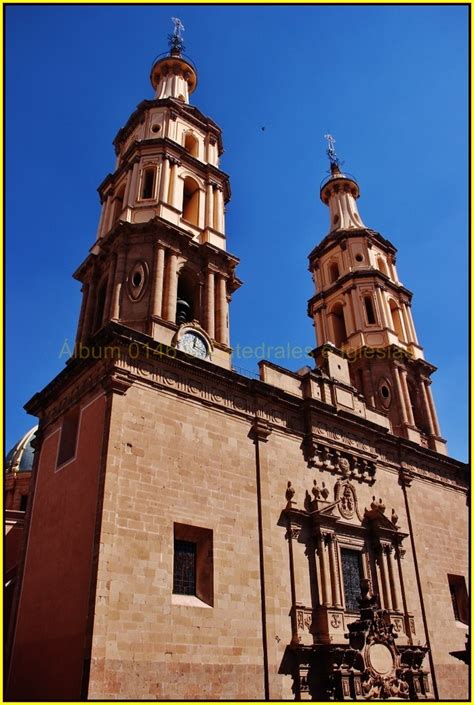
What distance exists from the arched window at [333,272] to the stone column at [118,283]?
16246 millimetres

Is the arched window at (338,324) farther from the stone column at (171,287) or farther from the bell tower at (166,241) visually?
the stone column at (171,287)

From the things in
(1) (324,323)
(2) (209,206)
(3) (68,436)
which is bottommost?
(3) (68,436)

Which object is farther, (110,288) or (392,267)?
(392,267)

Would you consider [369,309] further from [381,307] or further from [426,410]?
[426,410]

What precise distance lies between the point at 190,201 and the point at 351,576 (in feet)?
54.3

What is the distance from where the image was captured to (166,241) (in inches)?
826

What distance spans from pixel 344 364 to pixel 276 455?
7.72 m

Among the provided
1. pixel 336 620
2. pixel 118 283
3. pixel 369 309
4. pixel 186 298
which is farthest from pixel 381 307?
pixel 336 620

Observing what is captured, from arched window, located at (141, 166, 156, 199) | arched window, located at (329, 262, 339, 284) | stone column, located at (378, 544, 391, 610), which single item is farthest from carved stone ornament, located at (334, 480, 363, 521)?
arched window, located at (329, 262, 339, 284)

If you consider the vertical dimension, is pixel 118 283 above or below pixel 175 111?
below

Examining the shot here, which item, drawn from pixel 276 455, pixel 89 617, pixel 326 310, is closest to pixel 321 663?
pixel 276 455

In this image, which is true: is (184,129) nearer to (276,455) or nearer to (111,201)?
(111,201)

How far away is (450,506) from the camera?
1018 inches

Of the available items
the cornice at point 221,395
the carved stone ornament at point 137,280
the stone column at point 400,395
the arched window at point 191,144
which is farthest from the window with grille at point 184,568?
the arched window at point 191,144
